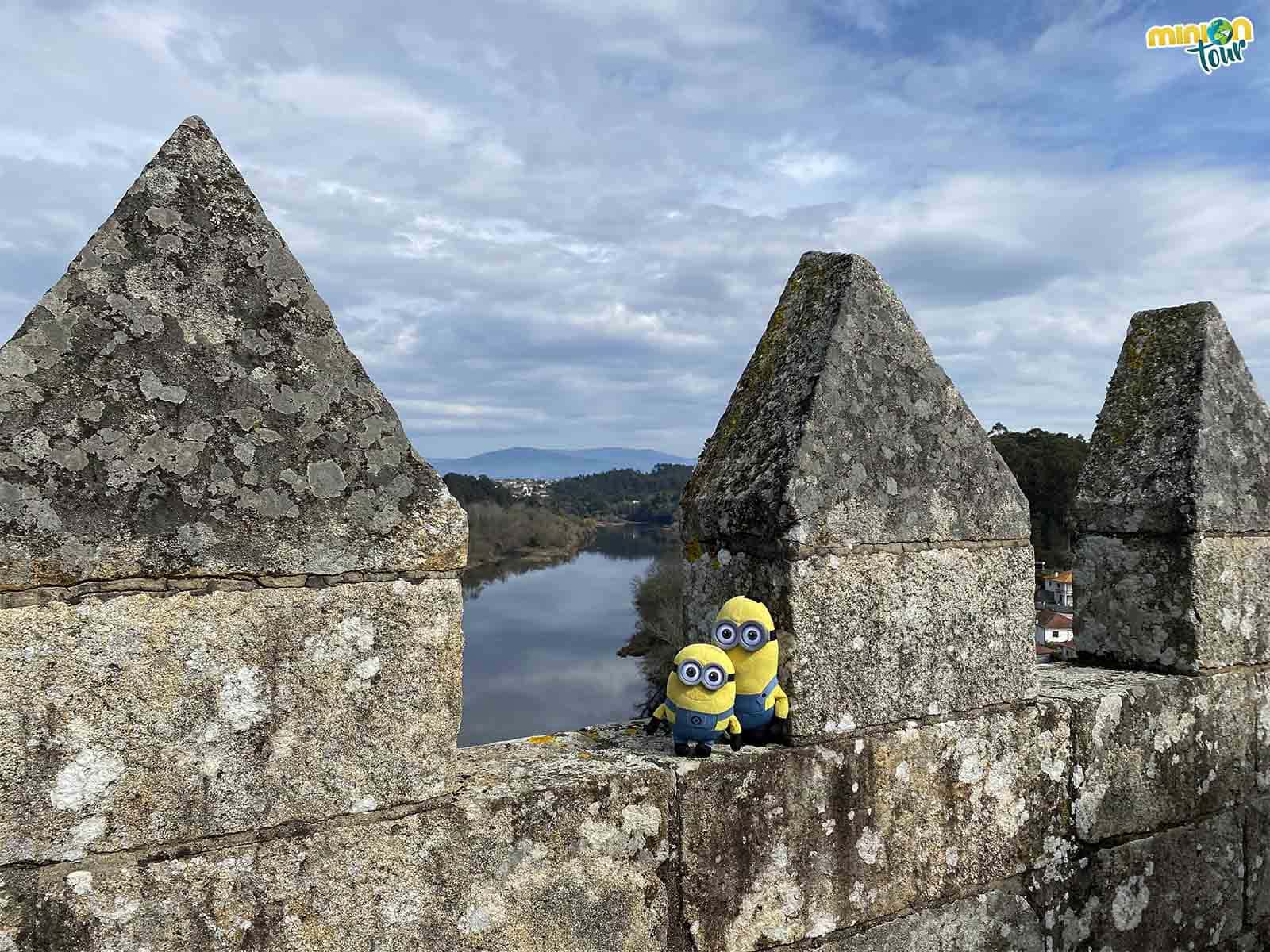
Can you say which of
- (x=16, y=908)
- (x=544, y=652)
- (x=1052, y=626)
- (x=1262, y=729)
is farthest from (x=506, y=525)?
(x=16, y=908)

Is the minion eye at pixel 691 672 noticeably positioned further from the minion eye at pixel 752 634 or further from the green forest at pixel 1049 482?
the green forest at pixel 1049 482

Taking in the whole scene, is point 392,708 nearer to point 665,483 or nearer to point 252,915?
point 252,915

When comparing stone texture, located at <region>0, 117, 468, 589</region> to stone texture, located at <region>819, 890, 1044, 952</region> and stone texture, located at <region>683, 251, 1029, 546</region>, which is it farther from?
stone texture, located at <region>819, 890, 1044, 952</region>

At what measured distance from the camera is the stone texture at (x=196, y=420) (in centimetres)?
156

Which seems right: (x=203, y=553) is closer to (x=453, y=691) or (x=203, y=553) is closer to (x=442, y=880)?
(x=453, y=691)

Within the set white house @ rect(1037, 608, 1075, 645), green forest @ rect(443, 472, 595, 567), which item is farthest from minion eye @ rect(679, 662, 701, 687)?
green forest @ rect(443, 472, 595, 567)

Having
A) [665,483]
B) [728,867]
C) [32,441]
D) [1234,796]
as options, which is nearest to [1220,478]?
[1234,796]

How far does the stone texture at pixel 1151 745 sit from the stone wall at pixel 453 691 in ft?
0.05

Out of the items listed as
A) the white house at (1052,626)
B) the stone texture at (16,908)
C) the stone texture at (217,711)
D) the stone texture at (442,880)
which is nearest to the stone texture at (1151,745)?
the stone texture at (442,880)

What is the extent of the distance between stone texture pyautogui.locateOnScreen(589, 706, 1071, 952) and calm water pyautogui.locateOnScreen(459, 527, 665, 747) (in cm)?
1180

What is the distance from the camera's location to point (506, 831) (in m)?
1.88

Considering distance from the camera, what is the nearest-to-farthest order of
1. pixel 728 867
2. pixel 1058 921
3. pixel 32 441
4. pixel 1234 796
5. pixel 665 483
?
pixel 32 441, pixel 728 867, pixel 1058 921, pixel 1234 796, pixel 665 483

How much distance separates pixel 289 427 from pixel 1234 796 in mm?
3159

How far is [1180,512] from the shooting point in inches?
119
